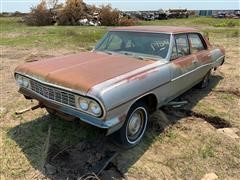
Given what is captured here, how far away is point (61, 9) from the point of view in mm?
23359

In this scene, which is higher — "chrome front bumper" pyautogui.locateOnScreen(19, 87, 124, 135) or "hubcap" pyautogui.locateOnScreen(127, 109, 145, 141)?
"chrome front bumper" pyautogui.locateOnScreen(19, 87, 124, 135)

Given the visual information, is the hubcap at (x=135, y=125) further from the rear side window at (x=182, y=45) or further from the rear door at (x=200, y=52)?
the rear door at (x=200, y=52)

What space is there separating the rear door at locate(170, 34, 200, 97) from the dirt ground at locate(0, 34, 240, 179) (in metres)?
0.54

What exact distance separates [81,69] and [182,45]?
6.48ft

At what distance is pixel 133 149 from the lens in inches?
155

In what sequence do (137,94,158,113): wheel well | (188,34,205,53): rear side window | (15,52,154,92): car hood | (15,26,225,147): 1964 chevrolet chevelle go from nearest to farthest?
(15,26,225,147): 1964 chevrolet chevelle
(15,52,154,92): car hood
(137,94,158,113): wheel well
(188,34,205,53): rear side window

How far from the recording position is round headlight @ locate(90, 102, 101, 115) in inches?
126

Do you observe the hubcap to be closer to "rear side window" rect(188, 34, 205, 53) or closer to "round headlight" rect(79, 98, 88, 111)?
"round headlight" rect(79, 98, 88, 111)

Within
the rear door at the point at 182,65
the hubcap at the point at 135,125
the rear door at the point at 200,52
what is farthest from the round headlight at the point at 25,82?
the rear door at the point at 200,52

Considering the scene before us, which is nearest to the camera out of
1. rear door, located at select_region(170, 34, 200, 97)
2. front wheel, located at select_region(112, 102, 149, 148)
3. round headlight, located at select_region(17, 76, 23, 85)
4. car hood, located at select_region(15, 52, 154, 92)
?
car hood, located at select_region(15, 52, 154, 92)

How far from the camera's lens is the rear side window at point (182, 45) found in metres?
4.81

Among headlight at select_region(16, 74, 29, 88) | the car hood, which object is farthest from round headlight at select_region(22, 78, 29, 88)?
the car hood

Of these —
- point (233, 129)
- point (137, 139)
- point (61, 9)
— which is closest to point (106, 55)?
point (137, 139)

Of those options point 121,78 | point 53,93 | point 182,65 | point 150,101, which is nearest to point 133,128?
point 150,101
